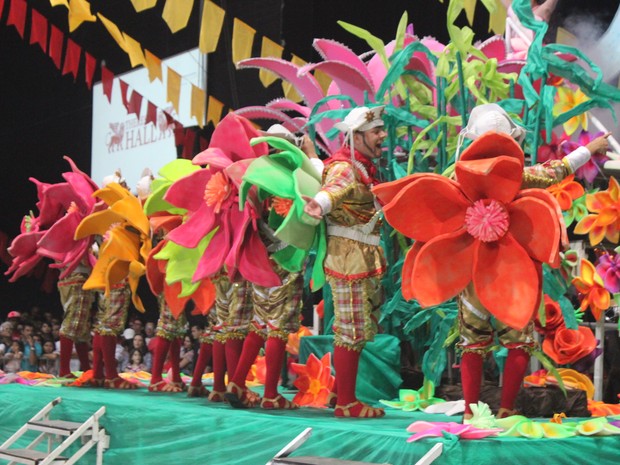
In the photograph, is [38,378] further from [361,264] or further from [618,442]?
[618,442]

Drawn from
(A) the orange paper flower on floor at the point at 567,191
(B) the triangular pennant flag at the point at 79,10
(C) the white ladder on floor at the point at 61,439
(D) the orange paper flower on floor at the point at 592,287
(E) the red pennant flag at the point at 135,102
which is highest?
(B) the triangular pennant flag at the point at 79,10

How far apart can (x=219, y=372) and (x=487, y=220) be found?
1648 millimetres

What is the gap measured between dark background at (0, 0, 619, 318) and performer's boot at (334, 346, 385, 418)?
298cm

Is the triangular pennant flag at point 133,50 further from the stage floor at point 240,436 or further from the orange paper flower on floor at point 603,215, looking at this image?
the orange paper flower on floor at point 603,215

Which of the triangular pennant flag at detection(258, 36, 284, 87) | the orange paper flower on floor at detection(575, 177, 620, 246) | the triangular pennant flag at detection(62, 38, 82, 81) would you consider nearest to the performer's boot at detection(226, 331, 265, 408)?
the orange paper flower on floor at detection(575, 177, 620, 246)

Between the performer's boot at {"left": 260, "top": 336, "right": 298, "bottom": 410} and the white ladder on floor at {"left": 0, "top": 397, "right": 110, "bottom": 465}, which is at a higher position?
the performer's boot at {"left": 260, "top": 336, "right": 298, "bottom": 410}

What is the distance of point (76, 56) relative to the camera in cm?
627

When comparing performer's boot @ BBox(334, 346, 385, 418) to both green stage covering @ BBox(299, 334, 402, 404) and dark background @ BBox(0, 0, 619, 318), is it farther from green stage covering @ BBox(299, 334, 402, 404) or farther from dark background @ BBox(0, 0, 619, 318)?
dark background @ BBox(0, 0, 619, 318)

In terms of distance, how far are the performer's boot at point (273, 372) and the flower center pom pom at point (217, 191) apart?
60cm

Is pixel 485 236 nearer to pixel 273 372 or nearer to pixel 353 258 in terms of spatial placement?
pixel 353 258

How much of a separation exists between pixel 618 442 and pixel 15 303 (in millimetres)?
9520

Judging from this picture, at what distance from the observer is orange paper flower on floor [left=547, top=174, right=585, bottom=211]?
3.76 metres

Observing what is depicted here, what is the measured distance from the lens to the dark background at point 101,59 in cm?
641

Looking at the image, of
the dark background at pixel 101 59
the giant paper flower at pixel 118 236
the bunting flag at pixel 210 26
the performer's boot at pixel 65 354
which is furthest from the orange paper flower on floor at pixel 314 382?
the dark background at pixel 101 59
